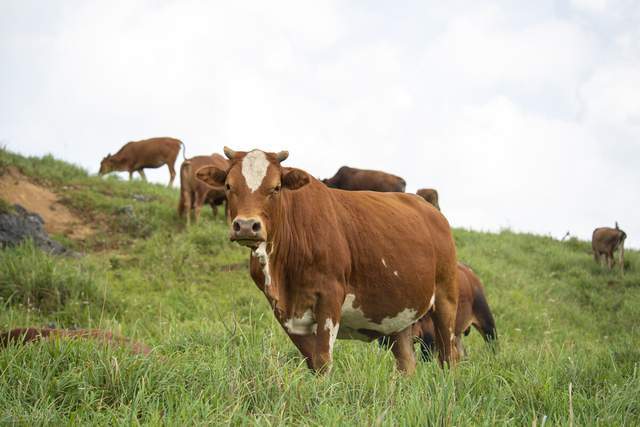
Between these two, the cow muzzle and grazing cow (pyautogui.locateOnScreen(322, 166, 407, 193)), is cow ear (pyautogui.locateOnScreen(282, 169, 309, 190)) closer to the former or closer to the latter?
the cow muzzle

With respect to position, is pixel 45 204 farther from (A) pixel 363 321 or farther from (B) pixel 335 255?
(B) pixel 335 255

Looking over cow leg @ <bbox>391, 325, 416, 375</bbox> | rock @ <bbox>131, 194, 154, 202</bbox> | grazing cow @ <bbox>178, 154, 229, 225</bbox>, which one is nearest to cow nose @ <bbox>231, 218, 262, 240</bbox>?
cow leg @ <bbox>391, 325, 416, 375</bbox>

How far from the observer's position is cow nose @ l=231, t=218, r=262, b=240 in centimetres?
478

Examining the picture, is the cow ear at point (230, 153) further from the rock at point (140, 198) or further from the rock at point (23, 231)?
the rock at point (140, 198)

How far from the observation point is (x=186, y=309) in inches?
424

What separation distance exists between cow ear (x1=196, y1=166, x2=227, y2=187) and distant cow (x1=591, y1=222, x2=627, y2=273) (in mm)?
15561

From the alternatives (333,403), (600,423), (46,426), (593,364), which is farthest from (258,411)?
(593,364)

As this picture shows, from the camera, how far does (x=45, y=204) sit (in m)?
15.5

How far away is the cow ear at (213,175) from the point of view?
5.60m

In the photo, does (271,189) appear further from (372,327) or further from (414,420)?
(414,420)

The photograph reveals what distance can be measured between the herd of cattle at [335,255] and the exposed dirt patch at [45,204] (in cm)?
995

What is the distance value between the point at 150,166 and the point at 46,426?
2283 centimetres

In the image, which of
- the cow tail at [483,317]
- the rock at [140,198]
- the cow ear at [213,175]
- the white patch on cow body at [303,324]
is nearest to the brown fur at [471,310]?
the cow tail at [483,317]

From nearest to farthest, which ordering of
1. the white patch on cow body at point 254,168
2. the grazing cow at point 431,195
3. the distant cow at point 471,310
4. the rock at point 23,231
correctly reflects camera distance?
1. the white patch on cow body at point 254,168
2. the distant cow at point 471,310
3. the rock at point 23,231
4. the grazing cow at point 431,195
